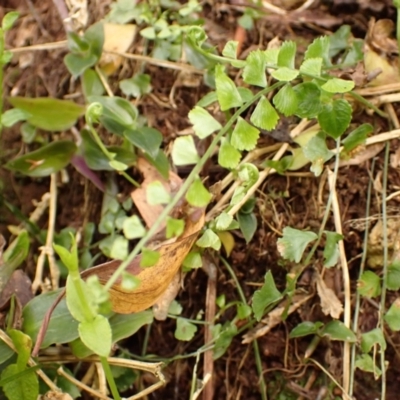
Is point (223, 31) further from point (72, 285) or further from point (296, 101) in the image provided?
point (72, 285)

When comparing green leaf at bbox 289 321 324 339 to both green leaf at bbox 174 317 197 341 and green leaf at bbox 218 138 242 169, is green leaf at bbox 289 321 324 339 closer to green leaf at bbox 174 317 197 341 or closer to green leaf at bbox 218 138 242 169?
green leaf at bbox 174 317 197 341

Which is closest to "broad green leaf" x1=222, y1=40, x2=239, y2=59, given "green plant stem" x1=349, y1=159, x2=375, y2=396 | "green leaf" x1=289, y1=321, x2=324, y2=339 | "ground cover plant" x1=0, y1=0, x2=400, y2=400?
"ground cover plant" x1=0, y1=0, x2=400, y2=400

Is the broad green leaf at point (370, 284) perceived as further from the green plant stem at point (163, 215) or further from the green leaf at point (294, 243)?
the green plant stem at point (163, 215)

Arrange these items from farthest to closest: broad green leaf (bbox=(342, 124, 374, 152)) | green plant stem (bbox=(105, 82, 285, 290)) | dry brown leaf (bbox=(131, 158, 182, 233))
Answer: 1. dry brown leaf (bbox=(131, 158, 182, 233))
2. broad green leaf (bbox=(342, 124, 374, 152))
3. green plant stem (bbox=(105, 82, 285, 290))

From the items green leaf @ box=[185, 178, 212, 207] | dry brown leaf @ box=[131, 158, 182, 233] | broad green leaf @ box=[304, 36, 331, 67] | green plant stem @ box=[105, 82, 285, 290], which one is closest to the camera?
green plant stem @ box=[105, 82, 285, 290]

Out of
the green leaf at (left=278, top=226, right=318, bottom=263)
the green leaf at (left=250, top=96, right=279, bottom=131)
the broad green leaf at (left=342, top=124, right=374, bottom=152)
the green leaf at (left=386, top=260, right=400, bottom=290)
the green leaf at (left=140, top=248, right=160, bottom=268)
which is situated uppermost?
the green leaf at (left=250, top=96, right=279, bottom=131)

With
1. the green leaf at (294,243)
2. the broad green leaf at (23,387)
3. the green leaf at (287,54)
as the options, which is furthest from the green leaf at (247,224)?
the broad green leaf at (23,387)

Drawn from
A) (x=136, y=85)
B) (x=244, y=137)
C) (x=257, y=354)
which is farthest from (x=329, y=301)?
(x=136, y=85)
